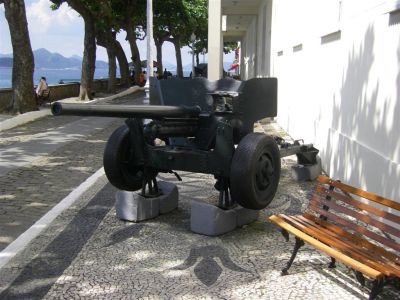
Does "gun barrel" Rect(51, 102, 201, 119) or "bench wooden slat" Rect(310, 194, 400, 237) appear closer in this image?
"bench wooden slat" Rect(310, 194, 400, 237)

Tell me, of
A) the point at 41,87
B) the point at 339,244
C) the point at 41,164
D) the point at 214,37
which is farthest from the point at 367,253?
the point at 41,87

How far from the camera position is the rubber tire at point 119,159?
18.1ft

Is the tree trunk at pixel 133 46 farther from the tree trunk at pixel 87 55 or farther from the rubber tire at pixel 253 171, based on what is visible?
the rubber tire at pixel 253 171

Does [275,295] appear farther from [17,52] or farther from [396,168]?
[17,52]

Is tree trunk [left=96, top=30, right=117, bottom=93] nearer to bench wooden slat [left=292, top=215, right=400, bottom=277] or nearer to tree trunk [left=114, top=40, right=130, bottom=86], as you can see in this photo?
tree trunk [left=114, top=40, right=130, bottom=86]

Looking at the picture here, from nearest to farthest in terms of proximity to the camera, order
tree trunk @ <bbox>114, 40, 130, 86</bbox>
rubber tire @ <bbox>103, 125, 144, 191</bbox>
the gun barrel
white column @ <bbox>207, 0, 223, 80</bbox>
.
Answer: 1. the gun barrel
2. rubber tire @ <bbox>103, 125, 144, 191</bbox>
3. white column @ <bbox>207, 0, 223, 80</bbox>
4. tree trunk @ <bbox>114, 40, 130, 86</bbox>

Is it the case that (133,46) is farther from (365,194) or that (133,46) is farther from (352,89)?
(365,194)

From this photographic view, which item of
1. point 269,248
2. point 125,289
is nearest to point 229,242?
point 269,248

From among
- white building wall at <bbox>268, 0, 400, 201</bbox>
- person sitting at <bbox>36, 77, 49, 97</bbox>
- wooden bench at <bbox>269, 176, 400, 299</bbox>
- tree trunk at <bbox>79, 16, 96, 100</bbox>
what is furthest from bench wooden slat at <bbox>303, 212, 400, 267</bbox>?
tree trunk at <bbox>79, 16, 96, 100</bbox>

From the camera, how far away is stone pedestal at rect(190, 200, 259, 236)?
5.18 m

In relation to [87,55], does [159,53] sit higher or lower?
higher

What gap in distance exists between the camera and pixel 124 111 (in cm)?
469

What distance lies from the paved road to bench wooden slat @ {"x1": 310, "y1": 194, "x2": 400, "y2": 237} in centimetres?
310

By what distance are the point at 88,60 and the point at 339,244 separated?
1973cm
